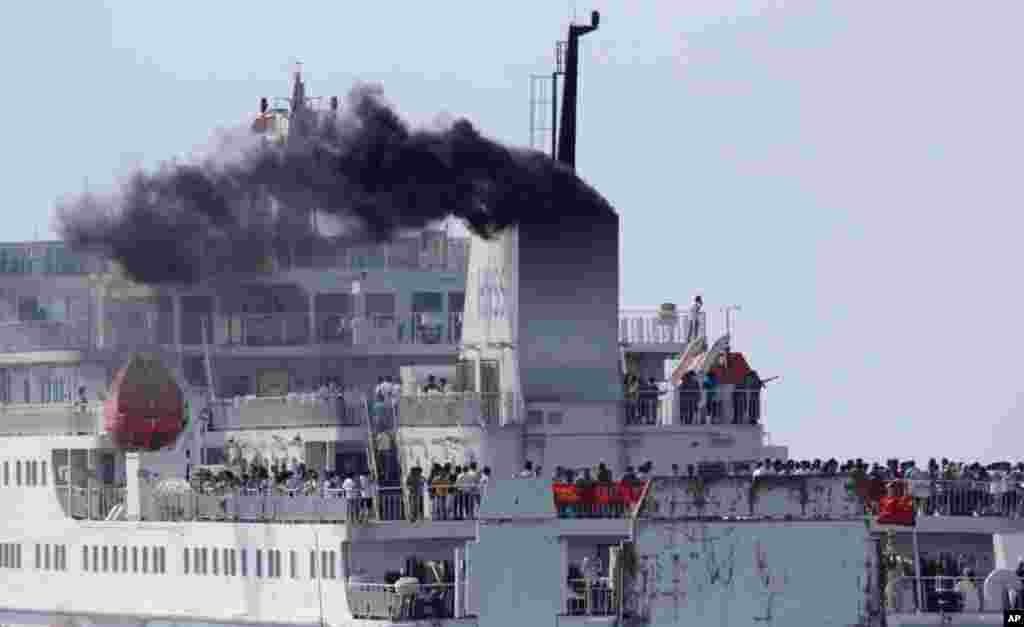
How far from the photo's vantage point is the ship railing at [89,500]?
99.6 m

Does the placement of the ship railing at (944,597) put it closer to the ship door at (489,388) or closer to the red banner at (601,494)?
the red banner at (601,494)

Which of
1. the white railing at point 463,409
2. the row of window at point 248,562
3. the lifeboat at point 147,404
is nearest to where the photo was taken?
the row of window at point 248,562

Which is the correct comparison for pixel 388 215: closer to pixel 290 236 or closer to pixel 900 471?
pixel 290 236

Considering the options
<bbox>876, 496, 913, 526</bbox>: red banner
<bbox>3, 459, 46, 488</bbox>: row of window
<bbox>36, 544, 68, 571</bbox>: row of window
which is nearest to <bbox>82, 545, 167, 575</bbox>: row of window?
<bbox>36, 544, 68, 571</bbox>: row of window

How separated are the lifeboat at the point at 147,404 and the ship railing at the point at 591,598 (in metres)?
15.3

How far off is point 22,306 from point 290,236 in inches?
471

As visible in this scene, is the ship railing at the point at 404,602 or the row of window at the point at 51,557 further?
the row of window at the point at 51,557

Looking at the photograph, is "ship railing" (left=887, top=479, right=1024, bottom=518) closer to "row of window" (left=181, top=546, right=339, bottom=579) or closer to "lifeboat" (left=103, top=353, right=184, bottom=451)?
"row of window" (left=181, top=546, right=339, bottom=579)

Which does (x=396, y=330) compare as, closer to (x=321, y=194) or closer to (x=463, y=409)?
(x=321, y=194)

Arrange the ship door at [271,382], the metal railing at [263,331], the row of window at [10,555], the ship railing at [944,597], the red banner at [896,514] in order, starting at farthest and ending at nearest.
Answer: the row of window at [10,555], the metal railing at [263,331], the ship door at [271,382], the red banner at [896,514], the ship railing at [944,597]

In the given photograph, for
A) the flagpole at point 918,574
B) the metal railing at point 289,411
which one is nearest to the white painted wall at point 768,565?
the flagpole at point 918,574

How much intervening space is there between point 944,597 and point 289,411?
16.9 meters

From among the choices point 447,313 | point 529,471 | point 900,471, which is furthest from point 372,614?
point 447,313

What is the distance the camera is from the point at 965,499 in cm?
8762
